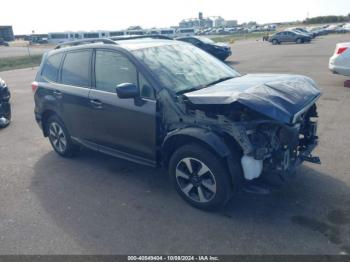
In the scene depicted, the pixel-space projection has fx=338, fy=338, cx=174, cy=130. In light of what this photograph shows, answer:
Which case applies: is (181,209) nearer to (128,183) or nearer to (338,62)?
(128,183)

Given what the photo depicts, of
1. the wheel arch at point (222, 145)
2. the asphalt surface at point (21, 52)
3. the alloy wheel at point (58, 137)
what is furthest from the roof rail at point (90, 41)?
the asphalt surface at point (21, 52)

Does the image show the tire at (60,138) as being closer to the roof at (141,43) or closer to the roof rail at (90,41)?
the roof rail at (90,41)

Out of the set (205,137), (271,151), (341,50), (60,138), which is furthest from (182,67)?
(341,50)

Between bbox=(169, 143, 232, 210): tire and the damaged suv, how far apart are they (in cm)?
1

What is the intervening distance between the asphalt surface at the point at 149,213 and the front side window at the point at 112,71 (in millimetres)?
1342

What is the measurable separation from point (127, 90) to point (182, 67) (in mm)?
884

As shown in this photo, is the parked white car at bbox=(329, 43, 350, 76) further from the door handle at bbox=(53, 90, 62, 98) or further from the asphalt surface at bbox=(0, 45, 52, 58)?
the asphalt surface at bbox=(0, 45, 52, 58)

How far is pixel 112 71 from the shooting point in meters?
4.48

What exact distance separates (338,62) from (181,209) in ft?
27.8

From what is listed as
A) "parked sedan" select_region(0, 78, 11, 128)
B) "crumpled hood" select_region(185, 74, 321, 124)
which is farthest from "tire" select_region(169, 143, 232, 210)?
"parked sedan" select_region(0, 78, 11, 128)

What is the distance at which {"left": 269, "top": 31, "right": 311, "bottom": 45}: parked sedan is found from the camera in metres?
36.1

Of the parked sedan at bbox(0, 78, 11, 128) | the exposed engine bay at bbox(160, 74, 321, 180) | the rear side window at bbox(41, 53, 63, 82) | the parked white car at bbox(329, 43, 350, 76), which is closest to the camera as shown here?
the exposed engine bay at bbox(160, 74, 321, 180)

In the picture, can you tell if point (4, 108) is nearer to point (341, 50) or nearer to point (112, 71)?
point (112, 71)

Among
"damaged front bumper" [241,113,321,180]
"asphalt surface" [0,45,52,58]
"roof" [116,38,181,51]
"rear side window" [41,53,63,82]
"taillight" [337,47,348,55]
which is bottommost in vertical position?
"asphalt surface" [0,45,52,58]
